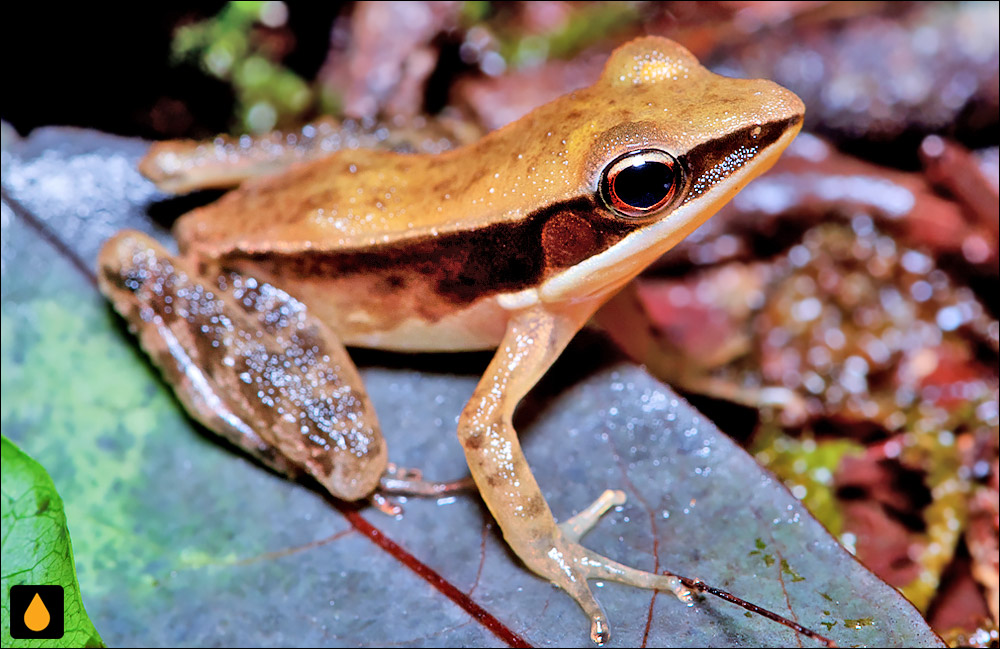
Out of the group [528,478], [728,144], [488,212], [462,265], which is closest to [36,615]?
[528,478]

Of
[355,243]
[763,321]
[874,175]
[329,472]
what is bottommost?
[763,321]

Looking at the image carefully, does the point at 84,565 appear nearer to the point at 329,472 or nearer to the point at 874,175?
the point at 329,472

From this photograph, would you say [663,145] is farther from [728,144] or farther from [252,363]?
[252,363]

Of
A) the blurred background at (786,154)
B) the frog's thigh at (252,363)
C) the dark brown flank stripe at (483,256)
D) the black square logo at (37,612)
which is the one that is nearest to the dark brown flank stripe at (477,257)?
the dark brown flank stripe at (483,256)

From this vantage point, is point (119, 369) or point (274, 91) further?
point (274, 91)

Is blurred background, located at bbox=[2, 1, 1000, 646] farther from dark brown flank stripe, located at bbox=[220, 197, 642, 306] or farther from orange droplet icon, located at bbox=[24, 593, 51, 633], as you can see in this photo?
orange droplet icon, located at bbox=[24, 593, 51, 633]

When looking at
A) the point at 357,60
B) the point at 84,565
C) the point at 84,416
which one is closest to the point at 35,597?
the point at 84,565
